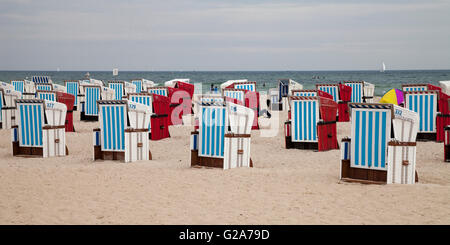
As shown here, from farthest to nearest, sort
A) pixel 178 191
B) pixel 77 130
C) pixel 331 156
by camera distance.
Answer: pixel 77 130, pixel 331 156, pixel 178 191

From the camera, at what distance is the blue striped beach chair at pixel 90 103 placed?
16.4m

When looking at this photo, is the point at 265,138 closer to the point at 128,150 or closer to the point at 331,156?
the point at 331,156

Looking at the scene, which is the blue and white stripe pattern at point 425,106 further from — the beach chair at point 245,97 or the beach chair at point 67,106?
the beach chair at point 67,106

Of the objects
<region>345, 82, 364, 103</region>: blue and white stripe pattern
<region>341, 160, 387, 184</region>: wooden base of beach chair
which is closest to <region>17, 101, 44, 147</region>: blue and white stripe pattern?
<region>341, 160, 387, 184</region>: wooden base of beach chair

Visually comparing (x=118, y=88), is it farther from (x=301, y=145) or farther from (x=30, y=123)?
(x=301, y=145)

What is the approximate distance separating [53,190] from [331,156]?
5411mm

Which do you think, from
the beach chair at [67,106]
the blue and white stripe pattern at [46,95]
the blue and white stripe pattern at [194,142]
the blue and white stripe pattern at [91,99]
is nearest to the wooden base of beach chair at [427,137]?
the blue and white stripe pattern at [194,142]

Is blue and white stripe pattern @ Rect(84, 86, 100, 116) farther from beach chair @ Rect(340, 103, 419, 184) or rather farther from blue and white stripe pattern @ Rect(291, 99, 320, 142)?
beach chair @ Rect(340, 103, 419, 184)

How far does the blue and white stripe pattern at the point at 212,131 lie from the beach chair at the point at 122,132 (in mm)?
1300

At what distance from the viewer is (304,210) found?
5531 millimetres

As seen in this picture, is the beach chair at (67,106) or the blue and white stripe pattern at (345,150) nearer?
the blue and white stripe pattern at (345,150)

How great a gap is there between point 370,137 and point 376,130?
0.43 feet
